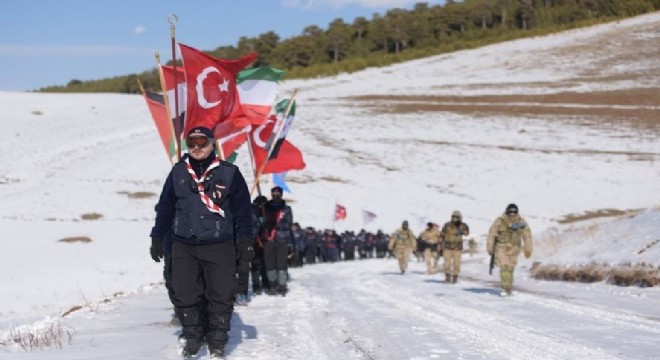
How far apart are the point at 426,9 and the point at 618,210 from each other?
10161cm

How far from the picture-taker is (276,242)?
13656 mm

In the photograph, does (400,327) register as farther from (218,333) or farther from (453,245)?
(453,245)

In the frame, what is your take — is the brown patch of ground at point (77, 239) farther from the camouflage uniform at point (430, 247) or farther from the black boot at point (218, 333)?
the black boot at point (218, 333)

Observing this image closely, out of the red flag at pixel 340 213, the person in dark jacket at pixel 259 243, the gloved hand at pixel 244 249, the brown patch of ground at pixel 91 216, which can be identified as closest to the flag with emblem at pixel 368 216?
the red flag at pixel 340 213

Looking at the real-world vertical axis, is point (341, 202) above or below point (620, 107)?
below

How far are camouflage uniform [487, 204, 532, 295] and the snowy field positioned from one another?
582 millimetres

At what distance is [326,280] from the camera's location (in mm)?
18953

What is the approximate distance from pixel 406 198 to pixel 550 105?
30.5 meters

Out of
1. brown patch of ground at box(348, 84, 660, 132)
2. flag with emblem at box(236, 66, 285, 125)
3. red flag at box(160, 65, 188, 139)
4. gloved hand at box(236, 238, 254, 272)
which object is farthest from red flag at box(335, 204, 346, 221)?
brown patch of ground at box(348, 84, 660, 132)

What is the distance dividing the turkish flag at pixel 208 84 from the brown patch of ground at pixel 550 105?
52.4 meters

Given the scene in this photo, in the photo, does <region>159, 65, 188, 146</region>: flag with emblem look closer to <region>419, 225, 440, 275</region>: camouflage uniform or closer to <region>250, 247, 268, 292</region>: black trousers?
<region>250, 247, 268, 292</region>: black trousers

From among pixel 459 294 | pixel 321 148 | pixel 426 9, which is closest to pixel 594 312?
pixel 459 294

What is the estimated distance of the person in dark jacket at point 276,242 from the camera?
13.6 meters

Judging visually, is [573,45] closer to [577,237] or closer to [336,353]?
[577,237]
